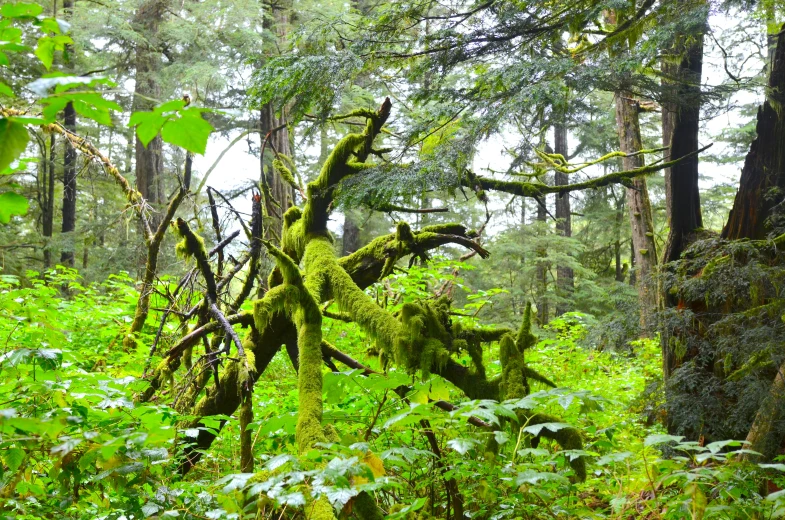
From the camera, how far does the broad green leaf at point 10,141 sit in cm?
105

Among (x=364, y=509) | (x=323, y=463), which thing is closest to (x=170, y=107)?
(x=323, y=463)

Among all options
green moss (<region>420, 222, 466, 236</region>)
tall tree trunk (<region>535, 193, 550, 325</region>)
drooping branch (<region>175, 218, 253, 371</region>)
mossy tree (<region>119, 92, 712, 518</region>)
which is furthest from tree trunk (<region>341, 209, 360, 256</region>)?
drooping branch (<region>175, 218, 253, 371</region>)

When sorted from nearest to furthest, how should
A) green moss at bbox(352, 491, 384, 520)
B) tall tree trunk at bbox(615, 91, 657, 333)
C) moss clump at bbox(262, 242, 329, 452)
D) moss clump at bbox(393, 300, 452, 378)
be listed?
1. green moss at bbox(352, 491, 384, 520)
2. moss clump at bbox(262, 242, 329, 452)
3. moss clump at bbox(393, 300, 452, 378)
4. tall tree trunk at bbox(615, 91, 657, 333)

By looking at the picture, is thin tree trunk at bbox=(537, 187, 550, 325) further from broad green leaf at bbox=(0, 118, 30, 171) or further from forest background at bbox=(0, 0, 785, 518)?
broad green leaf at bbox=(0, 118, 30, 171)

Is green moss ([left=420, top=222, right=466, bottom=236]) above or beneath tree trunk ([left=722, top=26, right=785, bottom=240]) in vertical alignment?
beneath

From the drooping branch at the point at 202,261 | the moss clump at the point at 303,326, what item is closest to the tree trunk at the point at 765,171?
the moss clump at the point at 303,326

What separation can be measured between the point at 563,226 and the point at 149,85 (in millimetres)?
12690

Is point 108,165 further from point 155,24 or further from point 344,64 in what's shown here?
point 155,24

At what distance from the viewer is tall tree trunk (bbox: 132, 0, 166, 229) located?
506 inches

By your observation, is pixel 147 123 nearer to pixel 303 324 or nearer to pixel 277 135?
pixel 303 324

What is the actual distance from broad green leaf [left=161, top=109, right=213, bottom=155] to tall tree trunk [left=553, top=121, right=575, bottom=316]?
1260cm

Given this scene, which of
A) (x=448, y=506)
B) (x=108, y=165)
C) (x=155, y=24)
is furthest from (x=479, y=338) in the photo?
(x=155, y=24)

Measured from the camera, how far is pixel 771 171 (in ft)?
17.7

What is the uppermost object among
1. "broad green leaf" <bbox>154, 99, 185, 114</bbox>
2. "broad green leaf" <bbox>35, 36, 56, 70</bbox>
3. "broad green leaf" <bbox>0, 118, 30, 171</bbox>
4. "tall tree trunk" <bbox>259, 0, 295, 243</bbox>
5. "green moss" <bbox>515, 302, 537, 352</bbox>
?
"tall tree trunk" <bbox>259, 0, 295, 243</bbox>
